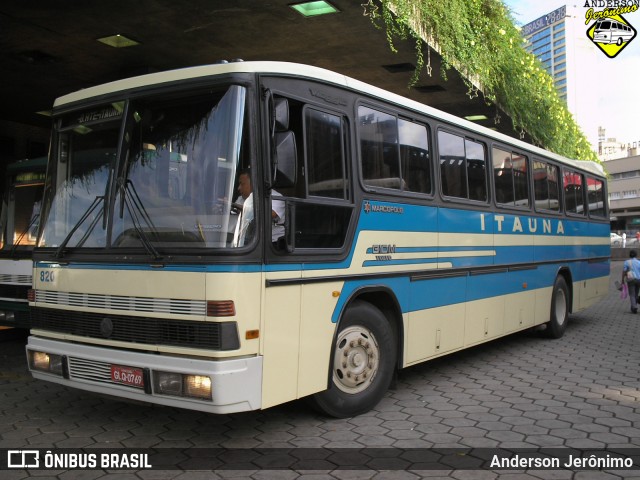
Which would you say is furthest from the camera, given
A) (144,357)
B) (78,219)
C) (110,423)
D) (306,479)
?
(110,423)

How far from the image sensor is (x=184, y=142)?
4.52 m

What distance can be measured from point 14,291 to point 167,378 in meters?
5.32

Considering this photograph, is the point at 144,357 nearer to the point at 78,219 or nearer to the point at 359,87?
the point at 78,219

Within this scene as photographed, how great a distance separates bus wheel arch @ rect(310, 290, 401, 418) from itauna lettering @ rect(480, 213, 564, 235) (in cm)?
262

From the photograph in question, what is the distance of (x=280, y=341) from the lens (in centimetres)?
450

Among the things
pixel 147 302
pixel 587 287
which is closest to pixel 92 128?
pixel 147 302

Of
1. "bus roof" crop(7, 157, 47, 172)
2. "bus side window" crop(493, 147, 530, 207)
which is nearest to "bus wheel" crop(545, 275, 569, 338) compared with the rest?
"bus side window" crop(493, 147, 530, 207)

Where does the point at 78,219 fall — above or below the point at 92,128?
below

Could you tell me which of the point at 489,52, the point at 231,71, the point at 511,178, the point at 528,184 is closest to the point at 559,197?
the point at 528,184

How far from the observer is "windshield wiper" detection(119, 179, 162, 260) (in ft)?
14.7

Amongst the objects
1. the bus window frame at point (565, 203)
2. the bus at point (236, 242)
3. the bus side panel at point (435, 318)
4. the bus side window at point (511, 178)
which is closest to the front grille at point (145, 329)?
the bus at point (236, 242)

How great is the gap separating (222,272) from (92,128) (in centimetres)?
192

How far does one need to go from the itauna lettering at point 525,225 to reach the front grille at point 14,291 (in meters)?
6.35

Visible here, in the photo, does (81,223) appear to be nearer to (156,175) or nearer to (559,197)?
(156,175)
